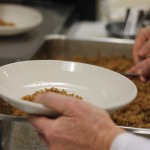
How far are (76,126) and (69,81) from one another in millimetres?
233

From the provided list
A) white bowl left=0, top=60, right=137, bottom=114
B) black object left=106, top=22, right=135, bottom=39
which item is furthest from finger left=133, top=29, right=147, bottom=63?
white bowl left=0, top=60, right=137, bottom=114

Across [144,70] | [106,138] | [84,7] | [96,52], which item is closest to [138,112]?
[144,70]

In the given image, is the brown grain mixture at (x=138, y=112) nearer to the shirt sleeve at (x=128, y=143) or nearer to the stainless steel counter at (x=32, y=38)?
the shirt sleeve at (x=128, y=143)

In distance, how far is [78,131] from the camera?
0.65 metres

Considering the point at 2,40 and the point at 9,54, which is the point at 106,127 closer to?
the point at 9,54

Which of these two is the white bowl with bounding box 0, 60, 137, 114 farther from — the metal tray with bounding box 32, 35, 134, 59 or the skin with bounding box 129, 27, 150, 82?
the metal tray with bounding box 32, 35, 134, 59

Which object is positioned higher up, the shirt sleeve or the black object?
the shirt sleeve

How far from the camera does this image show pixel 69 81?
87 centimetres

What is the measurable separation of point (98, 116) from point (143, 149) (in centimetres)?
9

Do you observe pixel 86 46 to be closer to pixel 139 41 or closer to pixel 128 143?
pixel 139 41

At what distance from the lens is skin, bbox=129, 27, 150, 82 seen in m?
1.06

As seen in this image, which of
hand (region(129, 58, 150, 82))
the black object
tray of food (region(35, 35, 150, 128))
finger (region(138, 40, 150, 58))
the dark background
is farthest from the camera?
the dark background

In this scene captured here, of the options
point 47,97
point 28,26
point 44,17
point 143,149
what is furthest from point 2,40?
point 143,149

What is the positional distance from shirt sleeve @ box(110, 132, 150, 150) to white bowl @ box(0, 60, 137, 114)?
9cm
